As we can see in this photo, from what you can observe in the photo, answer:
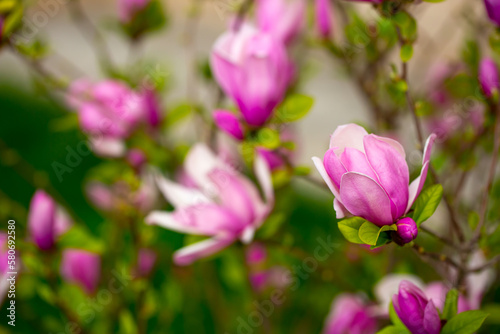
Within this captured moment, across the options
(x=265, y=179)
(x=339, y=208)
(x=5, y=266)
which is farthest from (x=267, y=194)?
(x=5, y=266)

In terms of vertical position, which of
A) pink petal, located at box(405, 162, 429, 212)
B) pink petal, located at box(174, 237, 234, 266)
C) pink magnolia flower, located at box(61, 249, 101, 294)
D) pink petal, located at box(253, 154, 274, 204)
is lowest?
pink magnolia flower, located at box(61, 249, 101, 294)

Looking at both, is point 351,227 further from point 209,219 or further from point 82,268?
point 82,268

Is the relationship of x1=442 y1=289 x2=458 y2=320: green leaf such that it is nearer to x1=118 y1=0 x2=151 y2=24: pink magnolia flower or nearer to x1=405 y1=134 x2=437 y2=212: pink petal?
x1=405 y1=134 x2=437 y2=212: pink petal

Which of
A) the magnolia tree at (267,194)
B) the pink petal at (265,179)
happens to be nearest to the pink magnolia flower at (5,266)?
the magnolia tree at (267,194)

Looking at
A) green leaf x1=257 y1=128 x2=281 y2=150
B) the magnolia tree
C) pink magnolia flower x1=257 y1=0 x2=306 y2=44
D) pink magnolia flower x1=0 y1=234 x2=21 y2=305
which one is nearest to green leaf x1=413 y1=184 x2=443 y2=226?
the magnolia tree

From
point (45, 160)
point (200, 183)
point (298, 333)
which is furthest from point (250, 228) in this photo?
point (45, 160)

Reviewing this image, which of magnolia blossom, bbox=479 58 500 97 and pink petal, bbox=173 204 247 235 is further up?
magnolia blossom, bbox=479 58 500 97
